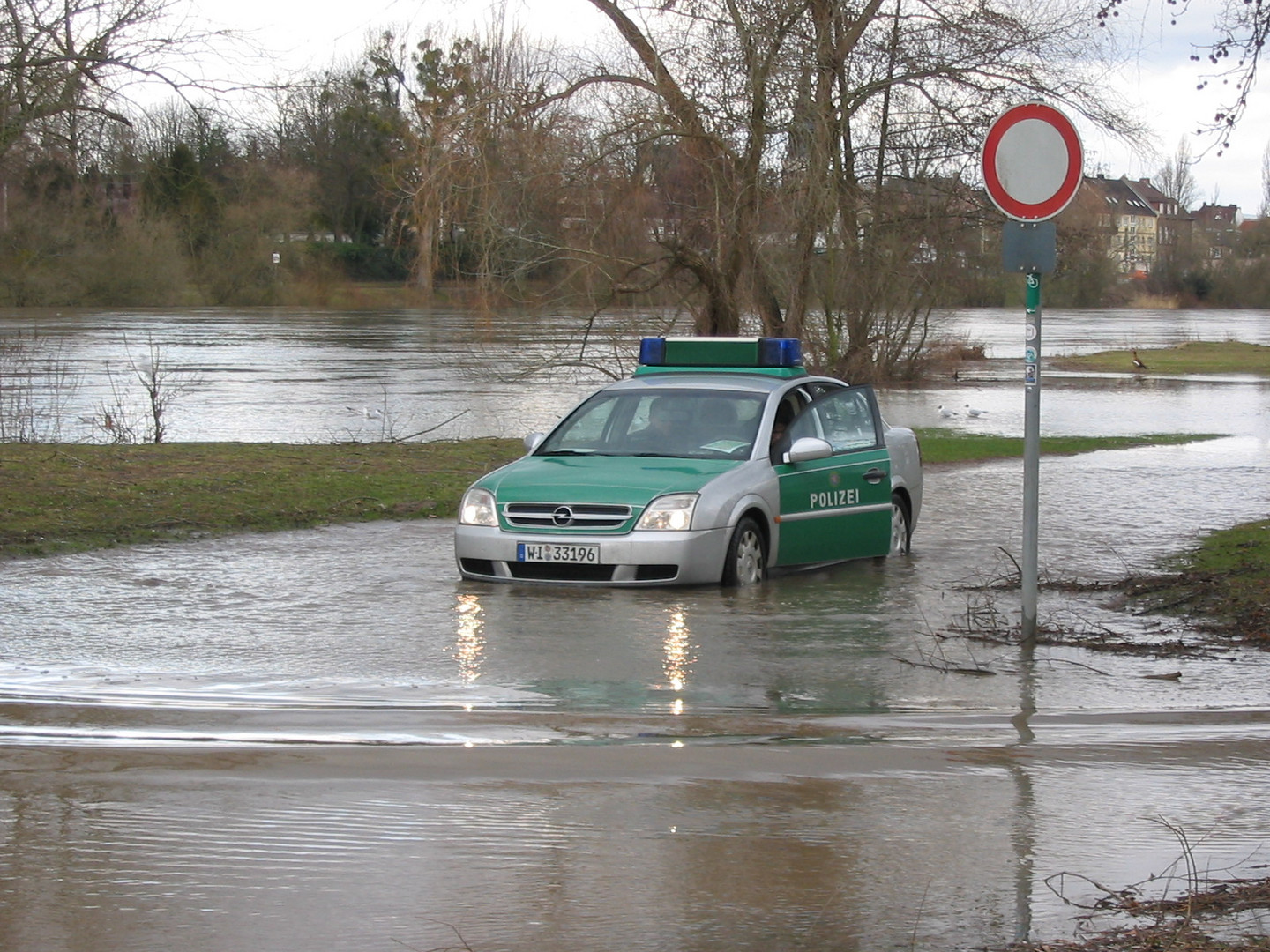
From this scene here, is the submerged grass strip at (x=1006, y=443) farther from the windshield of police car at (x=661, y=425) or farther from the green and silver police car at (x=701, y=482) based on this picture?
the windshield of police car at (x=661, y=425)

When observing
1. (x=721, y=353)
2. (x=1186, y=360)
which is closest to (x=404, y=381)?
(x=721, y=353)

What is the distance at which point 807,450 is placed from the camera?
35.9 feet

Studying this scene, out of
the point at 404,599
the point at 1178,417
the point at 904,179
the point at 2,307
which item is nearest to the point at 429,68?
the point at 904,179

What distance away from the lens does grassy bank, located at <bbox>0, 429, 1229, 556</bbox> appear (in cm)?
1295

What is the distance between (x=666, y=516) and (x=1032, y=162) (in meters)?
3.09

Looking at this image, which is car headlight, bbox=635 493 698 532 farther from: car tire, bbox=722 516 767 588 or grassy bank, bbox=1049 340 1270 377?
grassy bank, bbox=1049 340 1270 377

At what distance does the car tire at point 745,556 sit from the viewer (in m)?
10.4

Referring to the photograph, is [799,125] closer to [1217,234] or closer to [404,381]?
[404,381]

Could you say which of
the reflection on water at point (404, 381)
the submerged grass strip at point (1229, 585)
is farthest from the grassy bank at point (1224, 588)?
the reflection on water at point (404, 381)

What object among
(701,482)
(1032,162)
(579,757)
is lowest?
(579,757)

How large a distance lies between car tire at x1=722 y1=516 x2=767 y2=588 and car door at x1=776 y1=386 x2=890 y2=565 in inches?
8.5

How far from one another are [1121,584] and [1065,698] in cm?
337

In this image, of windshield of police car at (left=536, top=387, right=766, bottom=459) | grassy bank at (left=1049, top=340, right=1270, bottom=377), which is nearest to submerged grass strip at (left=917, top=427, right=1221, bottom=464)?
windshield of police car at (left=536, top=387, right=766, bottom=459)

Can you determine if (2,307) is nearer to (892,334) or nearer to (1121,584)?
(892,334)
